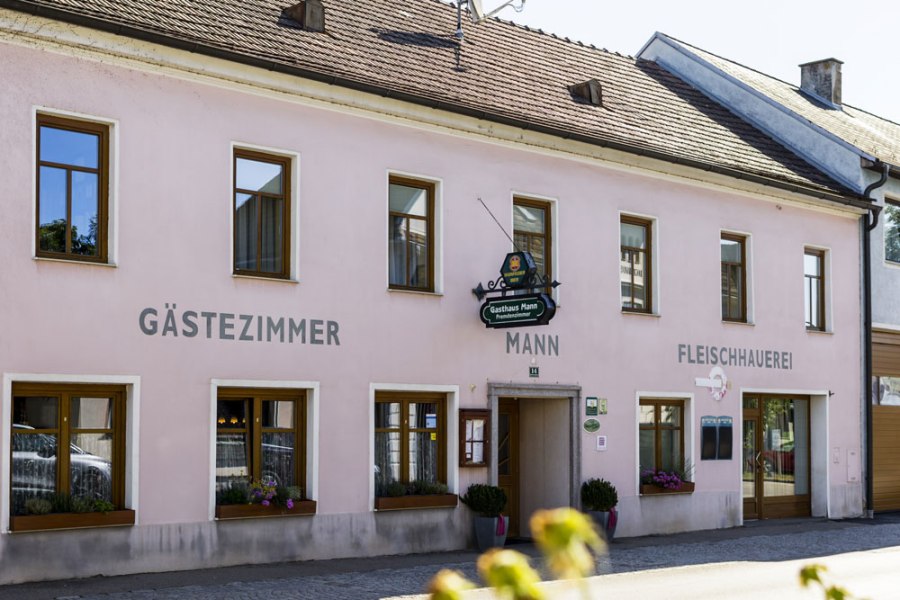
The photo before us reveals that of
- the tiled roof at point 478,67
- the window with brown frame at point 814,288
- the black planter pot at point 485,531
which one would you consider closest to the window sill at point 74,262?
Result: the tiled roof at point 478,67

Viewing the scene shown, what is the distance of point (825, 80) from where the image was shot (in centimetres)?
2941

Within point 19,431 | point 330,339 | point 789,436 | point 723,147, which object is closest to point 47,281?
point 19,431

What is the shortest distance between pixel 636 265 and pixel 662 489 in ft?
11.8

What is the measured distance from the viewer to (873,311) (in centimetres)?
2420

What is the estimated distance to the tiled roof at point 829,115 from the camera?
83.1 ft

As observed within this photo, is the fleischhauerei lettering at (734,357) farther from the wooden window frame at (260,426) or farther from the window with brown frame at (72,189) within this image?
the window with brown frame at (72,189)

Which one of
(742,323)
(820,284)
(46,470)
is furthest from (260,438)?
(820,284)

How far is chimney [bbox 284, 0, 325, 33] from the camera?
16469 mm

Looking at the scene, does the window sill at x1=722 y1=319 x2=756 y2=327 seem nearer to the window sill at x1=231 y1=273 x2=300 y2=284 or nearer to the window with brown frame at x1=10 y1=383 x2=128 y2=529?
the window sill at x1=231 y1=273 x2=300 y2=284

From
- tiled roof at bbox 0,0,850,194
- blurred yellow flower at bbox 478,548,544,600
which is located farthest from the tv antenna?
blurred yellow flower at bbox 478,548,544,600

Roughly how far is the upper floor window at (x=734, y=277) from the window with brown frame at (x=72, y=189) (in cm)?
1158

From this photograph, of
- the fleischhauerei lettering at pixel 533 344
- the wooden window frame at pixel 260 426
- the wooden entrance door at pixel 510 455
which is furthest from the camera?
the wooden entrance door at pixel 510 455

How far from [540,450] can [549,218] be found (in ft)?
11.6

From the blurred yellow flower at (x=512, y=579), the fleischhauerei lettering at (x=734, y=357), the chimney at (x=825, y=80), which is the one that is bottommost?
the blurred yellow flower at (x=512, y=579)
